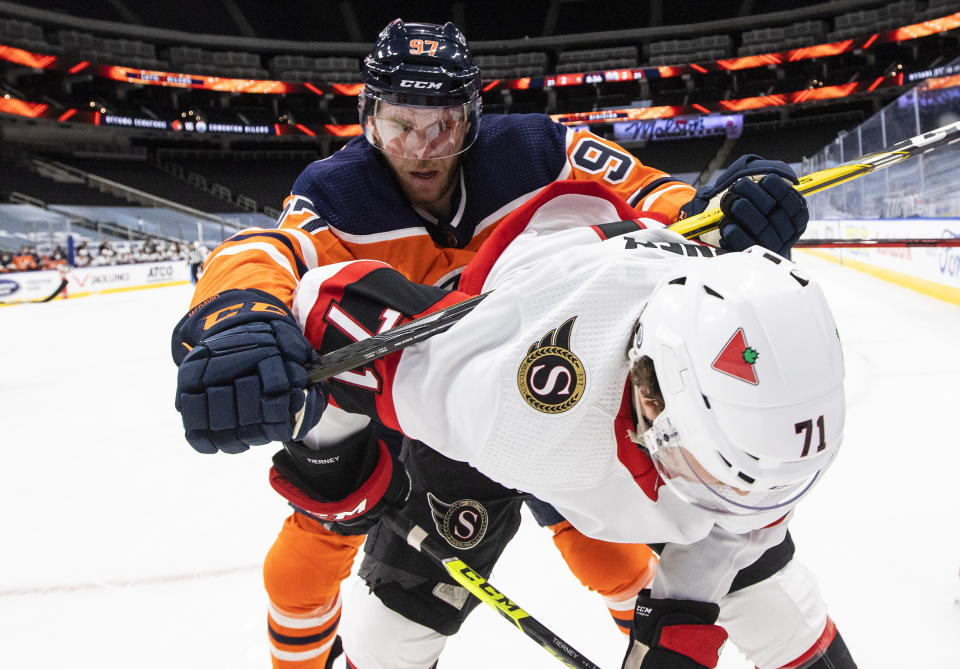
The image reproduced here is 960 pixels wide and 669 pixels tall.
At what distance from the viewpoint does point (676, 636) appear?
0.93 metres

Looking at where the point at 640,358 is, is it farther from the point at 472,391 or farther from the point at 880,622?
the point at 880,622

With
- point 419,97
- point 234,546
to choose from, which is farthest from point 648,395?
point 234,546

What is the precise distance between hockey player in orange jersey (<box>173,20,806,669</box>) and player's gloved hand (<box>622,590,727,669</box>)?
16.9 inches

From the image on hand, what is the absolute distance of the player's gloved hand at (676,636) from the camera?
920 millimetres

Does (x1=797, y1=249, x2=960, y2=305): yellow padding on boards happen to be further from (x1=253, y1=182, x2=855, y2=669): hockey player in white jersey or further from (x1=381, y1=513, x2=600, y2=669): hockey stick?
(x1=381, y1=513, x2=600, y2=669): hockey stick

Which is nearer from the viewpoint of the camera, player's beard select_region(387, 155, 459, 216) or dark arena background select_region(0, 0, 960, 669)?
player's beard select_region(387, 155, 459, 216)

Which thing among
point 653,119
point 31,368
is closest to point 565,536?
point 31,368

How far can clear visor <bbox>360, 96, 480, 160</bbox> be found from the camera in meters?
1.54

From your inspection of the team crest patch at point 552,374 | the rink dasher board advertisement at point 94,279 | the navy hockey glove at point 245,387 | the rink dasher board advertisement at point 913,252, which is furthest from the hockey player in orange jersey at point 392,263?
the rink dasher board advertisement at point 94,279

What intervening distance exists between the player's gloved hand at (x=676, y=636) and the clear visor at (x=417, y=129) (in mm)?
1080

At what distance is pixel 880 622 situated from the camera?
154cm

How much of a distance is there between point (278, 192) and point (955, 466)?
22916 millimetres

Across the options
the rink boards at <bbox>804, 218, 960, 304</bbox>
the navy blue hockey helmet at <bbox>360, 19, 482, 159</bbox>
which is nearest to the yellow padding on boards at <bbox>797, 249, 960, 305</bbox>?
the rink boards at <bbox>804, 218, 960, 304</bbox>

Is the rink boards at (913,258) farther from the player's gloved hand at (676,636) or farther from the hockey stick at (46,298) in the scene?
the hockey stick at (46,298)
